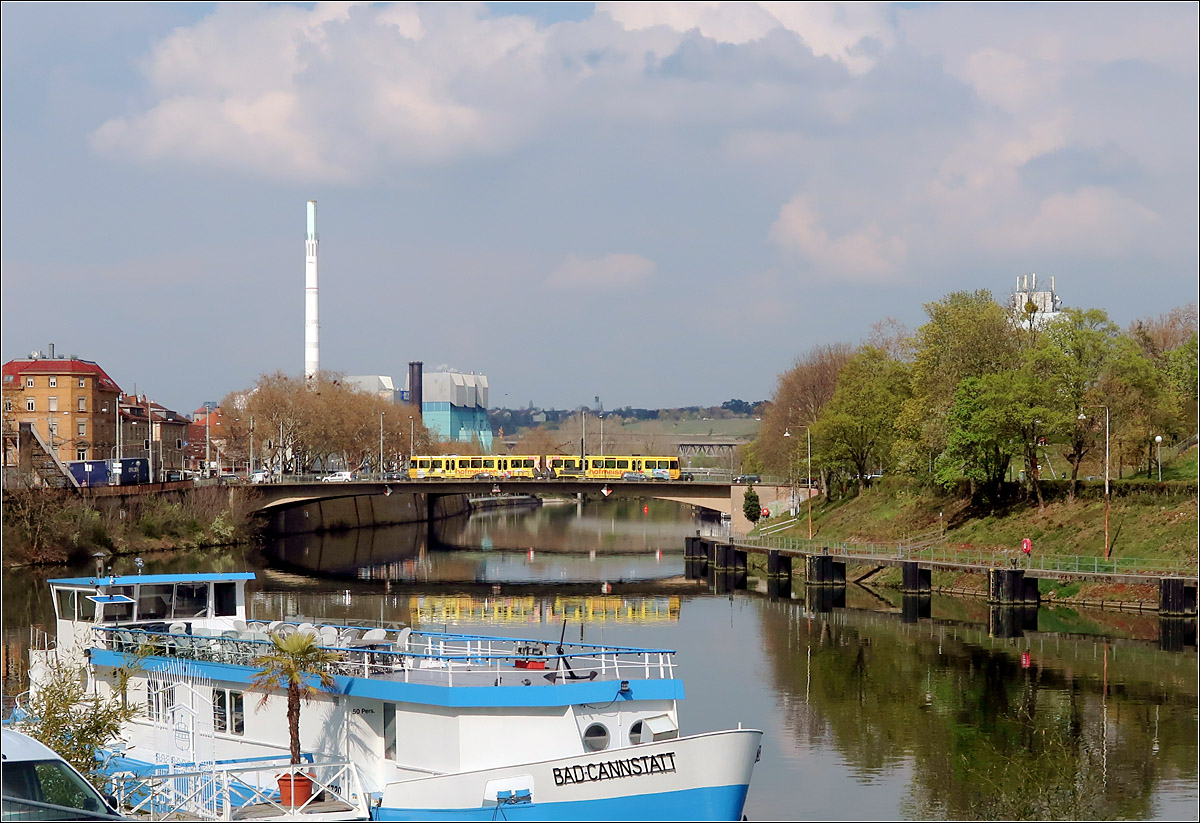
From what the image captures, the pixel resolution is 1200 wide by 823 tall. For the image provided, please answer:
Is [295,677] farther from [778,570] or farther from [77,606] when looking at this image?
[778,570]

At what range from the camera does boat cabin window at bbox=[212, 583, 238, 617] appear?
34.1 meters

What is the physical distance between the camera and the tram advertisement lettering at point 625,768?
23281mm

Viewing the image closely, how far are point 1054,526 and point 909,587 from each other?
8.94m

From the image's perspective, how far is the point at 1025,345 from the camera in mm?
81312

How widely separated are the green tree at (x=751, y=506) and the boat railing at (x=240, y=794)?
78339mm

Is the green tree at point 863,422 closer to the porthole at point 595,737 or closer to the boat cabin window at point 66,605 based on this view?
the boat cabin window at point 66,605

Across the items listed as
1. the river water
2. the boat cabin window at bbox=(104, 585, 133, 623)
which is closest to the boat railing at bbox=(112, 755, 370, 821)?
the boat cabin window at bbox=(104, 585, 133, 623)

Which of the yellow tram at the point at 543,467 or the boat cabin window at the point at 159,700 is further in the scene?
the yellow tram at the point at 543,467

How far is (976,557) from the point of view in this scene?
227 feet

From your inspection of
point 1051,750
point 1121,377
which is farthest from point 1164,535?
point 1051,750

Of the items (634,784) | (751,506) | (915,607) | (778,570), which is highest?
(751,506)

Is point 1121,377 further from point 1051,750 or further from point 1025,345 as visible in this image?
point 1051,750

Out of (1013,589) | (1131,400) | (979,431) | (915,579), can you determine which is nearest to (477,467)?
(979,431)

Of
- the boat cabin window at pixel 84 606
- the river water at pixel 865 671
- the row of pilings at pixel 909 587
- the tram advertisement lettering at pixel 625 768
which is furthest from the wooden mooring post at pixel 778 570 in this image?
the tram advertisement lettering at pixel 625 768
